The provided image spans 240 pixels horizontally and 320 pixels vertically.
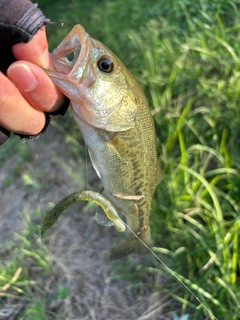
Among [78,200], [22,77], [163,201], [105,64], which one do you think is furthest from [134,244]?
[22,77]

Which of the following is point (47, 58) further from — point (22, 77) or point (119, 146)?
point (119, 146)

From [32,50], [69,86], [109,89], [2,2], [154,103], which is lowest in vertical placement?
[154,103]

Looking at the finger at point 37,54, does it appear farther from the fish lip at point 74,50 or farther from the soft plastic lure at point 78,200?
the soft plastic lure at point 78,200

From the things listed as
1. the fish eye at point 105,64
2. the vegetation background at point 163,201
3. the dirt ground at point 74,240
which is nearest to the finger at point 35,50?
the fish eye at point 105,64

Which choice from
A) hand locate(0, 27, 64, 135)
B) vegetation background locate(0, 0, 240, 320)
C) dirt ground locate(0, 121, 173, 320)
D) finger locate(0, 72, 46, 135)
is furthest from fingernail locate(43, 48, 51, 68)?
vegetation background locate(0, 0, 240, 320)

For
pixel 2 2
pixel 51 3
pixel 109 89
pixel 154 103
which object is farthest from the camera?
pixel 51 3

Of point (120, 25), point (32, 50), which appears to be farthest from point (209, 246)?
point (120, 25)

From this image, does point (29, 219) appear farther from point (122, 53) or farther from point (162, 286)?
point (122, 53)
